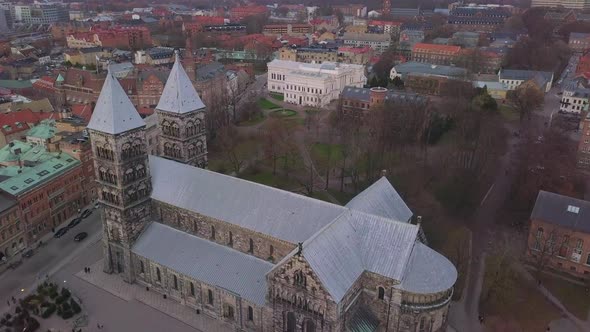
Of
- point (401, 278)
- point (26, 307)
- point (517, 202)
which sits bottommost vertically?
point (26, 307)

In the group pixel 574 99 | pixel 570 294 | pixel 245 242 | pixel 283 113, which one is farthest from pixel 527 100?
pixel 245 242

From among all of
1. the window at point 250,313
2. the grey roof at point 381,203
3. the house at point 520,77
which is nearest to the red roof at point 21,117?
the window at point 250,313

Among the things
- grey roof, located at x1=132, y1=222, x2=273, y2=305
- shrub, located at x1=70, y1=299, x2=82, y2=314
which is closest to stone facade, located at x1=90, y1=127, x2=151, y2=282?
grey roof, located at x1=132, y1=222, x2=273, y2=305

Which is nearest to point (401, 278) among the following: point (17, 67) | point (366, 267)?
point (366, 267)

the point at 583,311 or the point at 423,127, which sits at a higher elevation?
the point at 423,127

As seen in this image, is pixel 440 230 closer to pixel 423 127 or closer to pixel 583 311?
pixel 583 311

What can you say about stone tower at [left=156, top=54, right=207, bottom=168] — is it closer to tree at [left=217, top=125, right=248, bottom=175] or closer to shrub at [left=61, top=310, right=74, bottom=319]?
shrub at [left=61, top=310, right=74, bottom=319]
